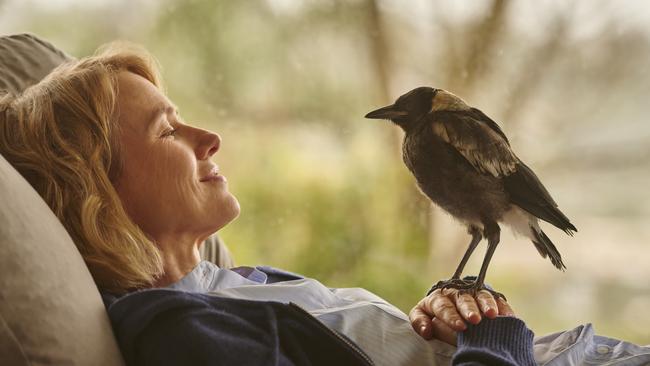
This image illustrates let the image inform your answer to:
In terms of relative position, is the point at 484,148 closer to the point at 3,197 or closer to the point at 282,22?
the point at 3,197

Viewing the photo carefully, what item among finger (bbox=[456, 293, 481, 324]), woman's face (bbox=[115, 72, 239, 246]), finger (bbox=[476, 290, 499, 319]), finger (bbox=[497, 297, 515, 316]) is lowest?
woman's face (bbox=[115, 72, 239, 246])

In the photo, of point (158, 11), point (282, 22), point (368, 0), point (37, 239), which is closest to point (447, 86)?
point (368, 0)

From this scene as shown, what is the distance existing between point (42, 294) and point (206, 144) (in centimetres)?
42

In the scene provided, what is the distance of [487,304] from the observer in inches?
38.5

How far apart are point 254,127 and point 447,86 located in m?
0.61

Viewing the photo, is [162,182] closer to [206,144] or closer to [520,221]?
[206,144]

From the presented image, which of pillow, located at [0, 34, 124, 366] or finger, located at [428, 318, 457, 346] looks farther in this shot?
finger, located at [428, 318, 457, 346]

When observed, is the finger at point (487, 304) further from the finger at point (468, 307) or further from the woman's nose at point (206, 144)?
the woman's nose at point (206, 144)

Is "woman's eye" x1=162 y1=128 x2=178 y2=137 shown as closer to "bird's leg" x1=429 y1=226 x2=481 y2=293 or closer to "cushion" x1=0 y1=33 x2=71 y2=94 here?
"cushion" x1=0 y1=33 x2=71 y2=94

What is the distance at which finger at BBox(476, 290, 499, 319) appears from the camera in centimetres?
97

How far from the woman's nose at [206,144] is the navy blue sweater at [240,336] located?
29 centimetres

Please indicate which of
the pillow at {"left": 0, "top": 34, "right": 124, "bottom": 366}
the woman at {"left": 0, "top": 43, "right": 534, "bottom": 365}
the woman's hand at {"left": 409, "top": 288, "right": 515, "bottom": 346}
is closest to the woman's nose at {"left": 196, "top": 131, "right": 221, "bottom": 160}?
the woman at {"left": 0, "top": 43, "right": 534, "bottom": 365}

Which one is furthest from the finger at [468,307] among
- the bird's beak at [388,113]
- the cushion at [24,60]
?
the cushion at [24,60]

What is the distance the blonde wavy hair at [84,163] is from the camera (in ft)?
3.43
